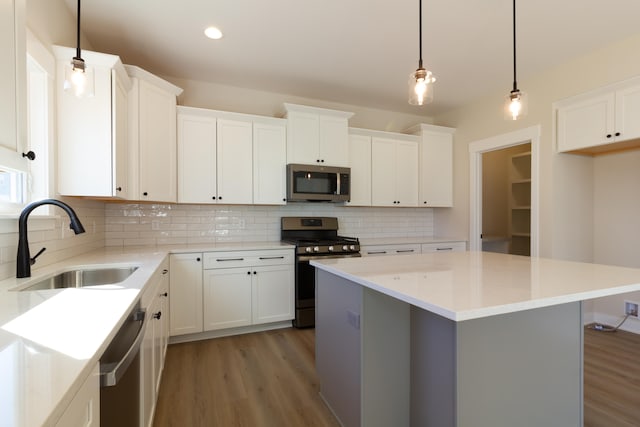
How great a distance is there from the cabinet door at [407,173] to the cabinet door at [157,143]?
2719mm

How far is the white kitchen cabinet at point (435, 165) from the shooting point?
4.26m

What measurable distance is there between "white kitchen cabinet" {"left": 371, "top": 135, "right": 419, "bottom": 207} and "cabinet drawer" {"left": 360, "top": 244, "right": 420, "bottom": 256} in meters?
0.61

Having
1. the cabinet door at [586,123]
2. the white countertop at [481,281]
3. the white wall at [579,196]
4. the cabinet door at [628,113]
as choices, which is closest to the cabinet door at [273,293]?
the white countertop at [481,281]

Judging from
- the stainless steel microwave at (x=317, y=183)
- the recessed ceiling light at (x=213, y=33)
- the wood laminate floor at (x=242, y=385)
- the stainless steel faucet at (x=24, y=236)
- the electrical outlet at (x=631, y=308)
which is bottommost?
the wood laminate floor at (x=242, y=385)

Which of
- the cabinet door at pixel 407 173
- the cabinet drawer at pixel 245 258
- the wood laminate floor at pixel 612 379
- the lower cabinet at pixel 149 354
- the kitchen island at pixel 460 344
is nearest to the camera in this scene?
the kitchen island at pixel 460 344

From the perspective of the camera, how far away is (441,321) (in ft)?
4.50

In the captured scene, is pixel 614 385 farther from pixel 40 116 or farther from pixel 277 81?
pixel 40 116

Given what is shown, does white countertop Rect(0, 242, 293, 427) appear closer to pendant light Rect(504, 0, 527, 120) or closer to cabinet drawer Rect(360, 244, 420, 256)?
pendant light Rect(504, 0, 527, 120)

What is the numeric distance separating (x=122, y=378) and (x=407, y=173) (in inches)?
151

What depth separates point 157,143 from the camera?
9.19 ft

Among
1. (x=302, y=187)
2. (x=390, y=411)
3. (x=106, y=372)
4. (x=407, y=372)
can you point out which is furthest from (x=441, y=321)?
(x=302, y=187)

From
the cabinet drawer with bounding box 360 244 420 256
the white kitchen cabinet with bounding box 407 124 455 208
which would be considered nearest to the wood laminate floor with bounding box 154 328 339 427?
the cabinet drawer with bounding box 360 244 420 256

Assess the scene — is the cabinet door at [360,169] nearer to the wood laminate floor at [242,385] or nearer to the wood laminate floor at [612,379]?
the wood laminate floor at [242,385]

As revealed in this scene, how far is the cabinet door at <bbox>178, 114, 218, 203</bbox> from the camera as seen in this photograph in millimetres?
3078
